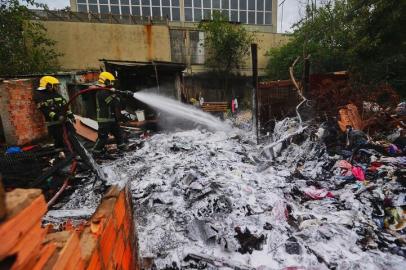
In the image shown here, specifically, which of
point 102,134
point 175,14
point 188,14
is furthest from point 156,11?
point 102,134

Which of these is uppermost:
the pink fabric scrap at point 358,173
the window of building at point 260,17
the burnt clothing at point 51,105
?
the window of building at point 260,17

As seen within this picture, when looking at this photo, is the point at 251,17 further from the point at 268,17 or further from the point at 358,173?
the point at 358,173

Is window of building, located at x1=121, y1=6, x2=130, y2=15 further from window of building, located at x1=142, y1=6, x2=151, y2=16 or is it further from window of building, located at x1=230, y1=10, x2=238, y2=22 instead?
window of building, located at x1=230, y1=10, x2=238, y2=22

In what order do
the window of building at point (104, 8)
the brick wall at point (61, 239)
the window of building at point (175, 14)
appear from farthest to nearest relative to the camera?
1. the window of building at point (175, 14)
2. the window of building at point (104, 8)
3. the brick wall at point (61, 239)

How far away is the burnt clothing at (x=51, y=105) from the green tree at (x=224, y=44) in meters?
13.2

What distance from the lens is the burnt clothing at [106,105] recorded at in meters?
6.34

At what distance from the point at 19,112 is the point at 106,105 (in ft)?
7.29

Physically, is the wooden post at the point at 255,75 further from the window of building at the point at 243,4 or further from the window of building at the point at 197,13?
the window of building at the point at 243,4

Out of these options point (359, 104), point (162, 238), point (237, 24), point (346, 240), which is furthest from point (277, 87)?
point (237, 24)

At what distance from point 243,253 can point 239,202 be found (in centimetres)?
97

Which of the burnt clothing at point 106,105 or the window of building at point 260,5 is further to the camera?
A: the window of building at point 260,5

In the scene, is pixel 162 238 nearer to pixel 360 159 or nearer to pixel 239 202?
pixel 239 202

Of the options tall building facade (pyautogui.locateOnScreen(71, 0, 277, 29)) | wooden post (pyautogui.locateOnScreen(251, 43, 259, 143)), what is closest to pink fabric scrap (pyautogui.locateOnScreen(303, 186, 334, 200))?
wooden post (pyautogui.locateOnScreen(251, 43, 259, 143))

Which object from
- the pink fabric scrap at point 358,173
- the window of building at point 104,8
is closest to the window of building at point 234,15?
the window of building at point 104,8
